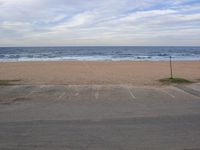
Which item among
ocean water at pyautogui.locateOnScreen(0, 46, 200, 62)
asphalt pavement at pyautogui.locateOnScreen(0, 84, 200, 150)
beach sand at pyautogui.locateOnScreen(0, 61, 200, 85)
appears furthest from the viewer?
ocean water at pyautogui.locateOnScreen(0, 46, 200, 62)

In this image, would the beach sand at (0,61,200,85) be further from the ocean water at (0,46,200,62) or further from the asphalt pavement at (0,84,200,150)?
the ocean water at (0,46,200,62)

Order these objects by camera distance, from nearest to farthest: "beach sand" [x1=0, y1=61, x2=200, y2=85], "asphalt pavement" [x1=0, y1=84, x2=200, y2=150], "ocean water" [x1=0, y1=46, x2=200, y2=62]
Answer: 1. "asphalt pavement" [x1=0, y1=84, x2=200, y2=150]
2. "beach sand" [x1=0, y1=61, x2=200, y2=85]
3. "ocean water" [x1=0, y1=46, x2=200, y2=62]

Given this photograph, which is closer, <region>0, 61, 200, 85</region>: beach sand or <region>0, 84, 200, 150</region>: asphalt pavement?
<region>0, 84, 200, 150</region>: asphalt pavement

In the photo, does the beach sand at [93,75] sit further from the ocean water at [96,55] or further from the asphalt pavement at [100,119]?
the ocean water at [96,55]

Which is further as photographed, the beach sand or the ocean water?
the ocean water

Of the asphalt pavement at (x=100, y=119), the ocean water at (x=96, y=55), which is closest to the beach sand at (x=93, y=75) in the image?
the asphalt pavement at (x=100, y=119)

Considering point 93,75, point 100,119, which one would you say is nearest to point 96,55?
point 93,75

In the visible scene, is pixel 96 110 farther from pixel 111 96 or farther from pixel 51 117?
pixel 111 96

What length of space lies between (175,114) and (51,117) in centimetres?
337

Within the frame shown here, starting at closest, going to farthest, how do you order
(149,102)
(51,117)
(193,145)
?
(193,145), (51,117), (149,102)

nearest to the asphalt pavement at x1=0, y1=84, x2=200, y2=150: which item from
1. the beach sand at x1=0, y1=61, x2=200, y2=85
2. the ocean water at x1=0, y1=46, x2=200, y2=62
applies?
the beach sand at x1=0, y1=61, x2=200, y2=85

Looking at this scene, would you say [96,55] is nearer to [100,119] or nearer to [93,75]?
[93,75]

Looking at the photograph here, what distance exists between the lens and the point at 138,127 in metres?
7.91

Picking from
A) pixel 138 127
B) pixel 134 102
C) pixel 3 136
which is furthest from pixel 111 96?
pixel 3 136
